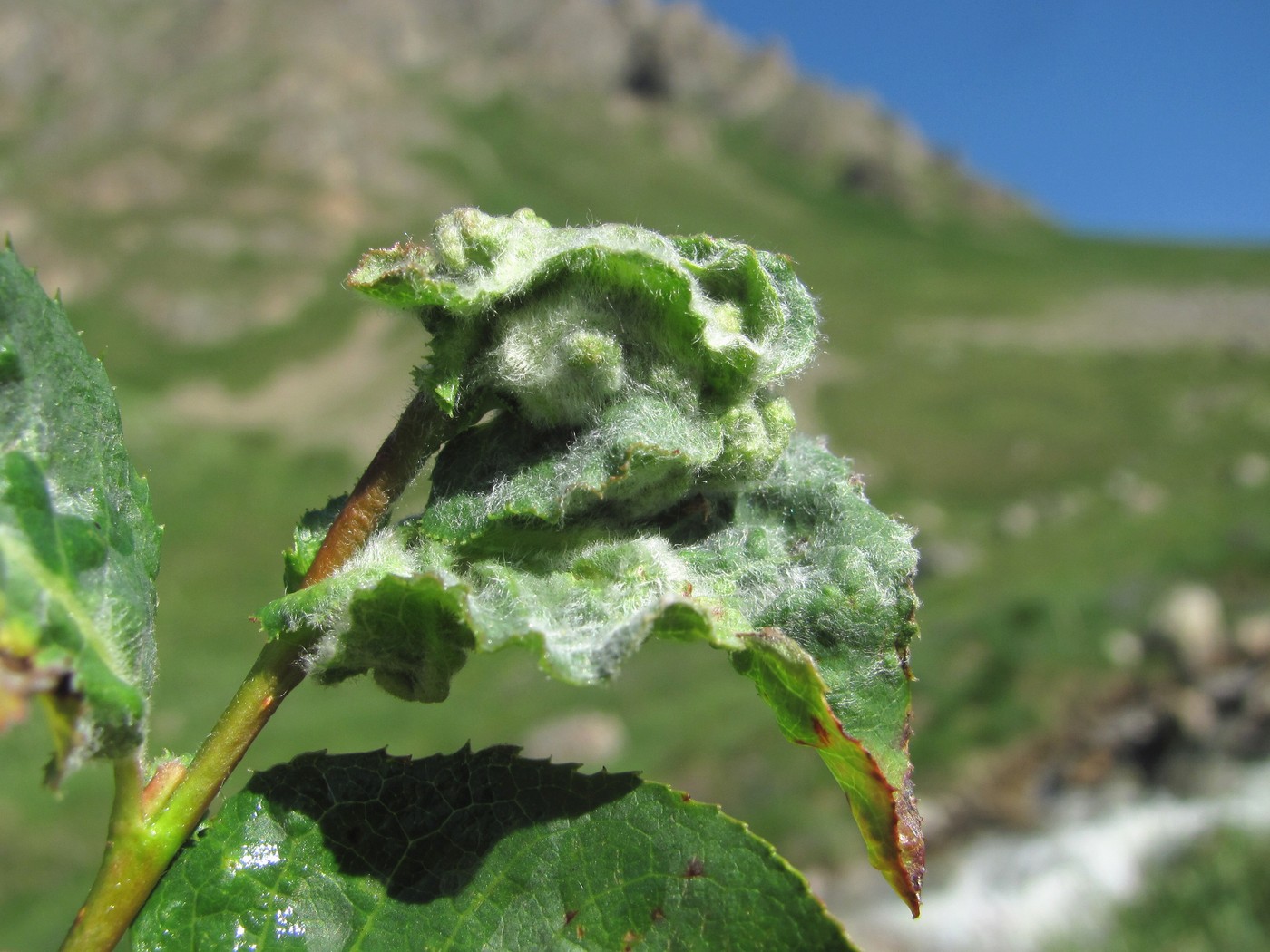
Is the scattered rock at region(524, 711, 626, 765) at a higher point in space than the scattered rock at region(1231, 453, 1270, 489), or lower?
lower

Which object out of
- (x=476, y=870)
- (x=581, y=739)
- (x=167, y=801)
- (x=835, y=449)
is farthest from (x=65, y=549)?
(x=835, y=449)

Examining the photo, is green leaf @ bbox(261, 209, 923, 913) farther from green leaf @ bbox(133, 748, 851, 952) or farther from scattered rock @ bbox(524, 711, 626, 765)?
scattered rock @ bbox(524, 711, 626, 765)

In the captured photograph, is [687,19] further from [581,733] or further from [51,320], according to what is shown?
[51,320]

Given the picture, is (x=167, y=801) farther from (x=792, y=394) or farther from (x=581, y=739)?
(x=792, y=394)

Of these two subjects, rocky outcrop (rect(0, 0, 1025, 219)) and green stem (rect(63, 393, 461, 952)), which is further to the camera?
rocky outcrop (rect(0, 0, 1025, 219))


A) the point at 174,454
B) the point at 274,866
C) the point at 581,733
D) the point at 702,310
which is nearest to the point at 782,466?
the point at 702,310

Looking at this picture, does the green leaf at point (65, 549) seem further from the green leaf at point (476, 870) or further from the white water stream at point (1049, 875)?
the white water stream at point (1049, 875)

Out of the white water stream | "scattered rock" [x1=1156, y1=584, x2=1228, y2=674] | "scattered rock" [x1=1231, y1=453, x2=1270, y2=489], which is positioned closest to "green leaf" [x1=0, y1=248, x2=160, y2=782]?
the white water stream
